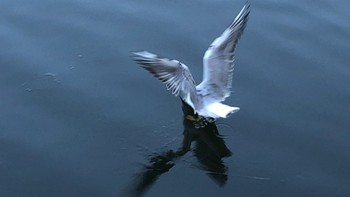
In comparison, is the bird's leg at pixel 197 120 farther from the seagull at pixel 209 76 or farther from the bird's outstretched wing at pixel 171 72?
the bird's outstretched wing at pixel 171 72

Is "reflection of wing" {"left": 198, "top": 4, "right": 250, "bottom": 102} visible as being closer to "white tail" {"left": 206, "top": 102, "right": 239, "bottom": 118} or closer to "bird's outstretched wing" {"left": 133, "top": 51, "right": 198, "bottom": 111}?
"white tail" {"left": 206, "top": 102, "right": 239, "bottom": 118}

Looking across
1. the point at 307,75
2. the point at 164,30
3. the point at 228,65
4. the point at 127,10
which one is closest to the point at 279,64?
the point at 307,75

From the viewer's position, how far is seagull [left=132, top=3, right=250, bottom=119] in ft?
16.6

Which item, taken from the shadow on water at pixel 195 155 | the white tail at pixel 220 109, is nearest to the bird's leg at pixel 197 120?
the shadow on water at pixel 195 155

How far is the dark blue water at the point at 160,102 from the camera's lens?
4.62m

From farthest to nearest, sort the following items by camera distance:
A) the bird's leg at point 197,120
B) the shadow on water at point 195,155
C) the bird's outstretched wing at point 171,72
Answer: the bird's leg at point 197,120 → the bird's outstretched wing at point 171,72 → the shadow on water at point 195,155

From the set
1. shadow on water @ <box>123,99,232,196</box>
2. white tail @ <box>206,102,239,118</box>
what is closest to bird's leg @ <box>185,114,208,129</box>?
shadow on water @ <box>123,99,232,196</box>

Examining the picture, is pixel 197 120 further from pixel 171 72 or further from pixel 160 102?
pixel 171 72

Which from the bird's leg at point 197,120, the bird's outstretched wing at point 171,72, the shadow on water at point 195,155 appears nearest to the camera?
the shadow on water at point 195,155

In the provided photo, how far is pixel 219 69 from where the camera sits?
5301 millimetres

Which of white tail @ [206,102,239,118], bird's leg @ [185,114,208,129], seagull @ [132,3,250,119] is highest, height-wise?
seagull @ [132,3,250,119]

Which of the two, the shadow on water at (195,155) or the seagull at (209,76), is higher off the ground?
the seagull at (209,76)

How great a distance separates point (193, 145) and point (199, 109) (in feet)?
1.18

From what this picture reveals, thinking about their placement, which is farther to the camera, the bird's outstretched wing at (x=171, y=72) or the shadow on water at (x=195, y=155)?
the bird's outstretched wing at (x=171, y=72)
